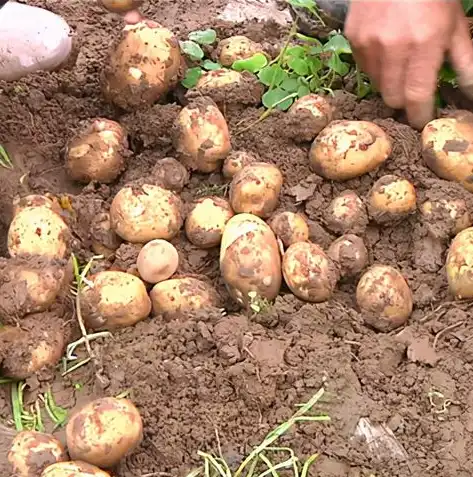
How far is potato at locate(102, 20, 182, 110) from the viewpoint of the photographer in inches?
75.8

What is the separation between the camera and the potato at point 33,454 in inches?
53.9

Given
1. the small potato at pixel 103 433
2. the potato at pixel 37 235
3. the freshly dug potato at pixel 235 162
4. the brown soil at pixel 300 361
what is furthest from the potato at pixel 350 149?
the small potato at pixel 103 433

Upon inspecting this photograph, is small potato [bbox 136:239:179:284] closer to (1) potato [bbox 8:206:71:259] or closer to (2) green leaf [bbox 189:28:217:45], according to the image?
(1) potato [bbox 8:206:71:259]

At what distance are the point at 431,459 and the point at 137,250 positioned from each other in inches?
26.6

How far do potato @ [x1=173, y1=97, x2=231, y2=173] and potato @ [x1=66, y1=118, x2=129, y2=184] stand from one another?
0.12 metres

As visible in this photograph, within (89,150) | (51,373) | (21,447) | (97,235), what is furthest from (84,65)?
(21,447)

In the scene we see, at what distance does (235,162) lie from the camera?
183 centimetres

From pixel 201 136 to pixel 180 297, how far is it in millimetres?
365

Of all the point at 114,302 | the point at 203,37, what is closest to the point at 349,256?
the point at 114,302

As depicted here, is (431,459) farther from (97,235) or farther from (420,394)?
(97,235)

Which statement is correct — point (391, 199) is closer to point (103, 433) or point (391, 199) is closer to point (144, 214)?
point (144, 214)

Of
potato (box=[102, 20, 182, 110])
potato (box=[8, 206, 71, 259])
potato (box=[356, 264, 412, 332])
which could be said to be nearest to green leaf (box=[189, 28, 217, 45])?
potato (box=[102, 20, 182, 110])

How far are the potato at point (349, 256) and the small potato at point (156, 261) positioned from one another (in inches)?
11.7

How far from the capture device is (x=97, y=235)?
1.79m
